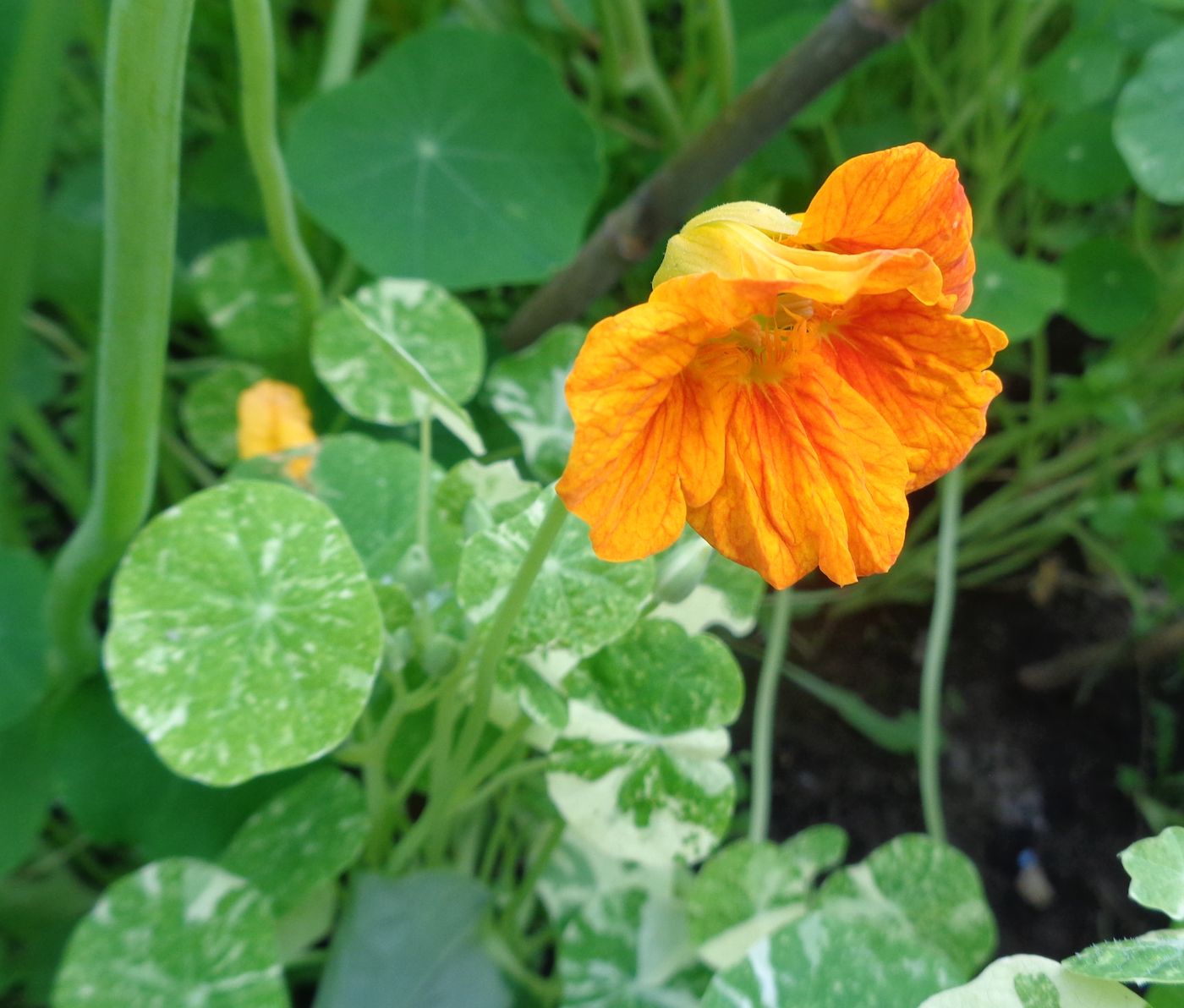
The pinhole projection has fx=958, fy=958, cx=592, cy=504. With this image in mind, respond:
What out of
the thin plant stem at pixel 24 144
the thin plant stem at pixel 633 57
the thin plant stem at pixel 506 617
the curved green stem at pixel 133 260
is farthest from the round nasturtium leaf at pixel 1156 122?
the thin plant stem at pixel 24 144

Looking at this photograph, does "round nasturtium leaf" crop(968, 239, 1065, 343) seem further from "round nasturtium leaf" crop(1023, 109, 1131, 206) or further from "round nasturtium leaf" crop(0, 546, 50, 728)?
"round nasturtium leaf" crop(0, 546, 50, 728)

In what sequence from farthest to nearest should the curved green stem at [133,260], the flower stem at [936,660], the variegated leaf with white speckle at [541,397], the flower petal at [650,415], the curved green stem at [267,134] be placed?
the flower stem at [936,660], the variegated leaf with white speckle at [541,397], the curved green stem at [267,134], the curved green stem at [133,260], the flower petal at [650,415]

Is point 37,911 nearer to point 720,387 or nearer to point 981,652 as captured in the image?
point 720,387

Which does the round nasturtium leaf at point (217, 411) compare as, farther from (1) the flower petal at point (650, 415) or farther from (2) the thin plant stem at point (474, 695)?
(1) the flower petal at point (650, 415)

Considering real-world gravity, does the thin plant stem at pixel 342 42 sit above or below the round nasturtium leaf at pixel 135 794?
above

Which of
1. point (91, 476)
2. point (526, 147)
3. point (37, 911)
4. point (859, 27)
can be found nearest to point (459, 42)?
point (526, 147)
